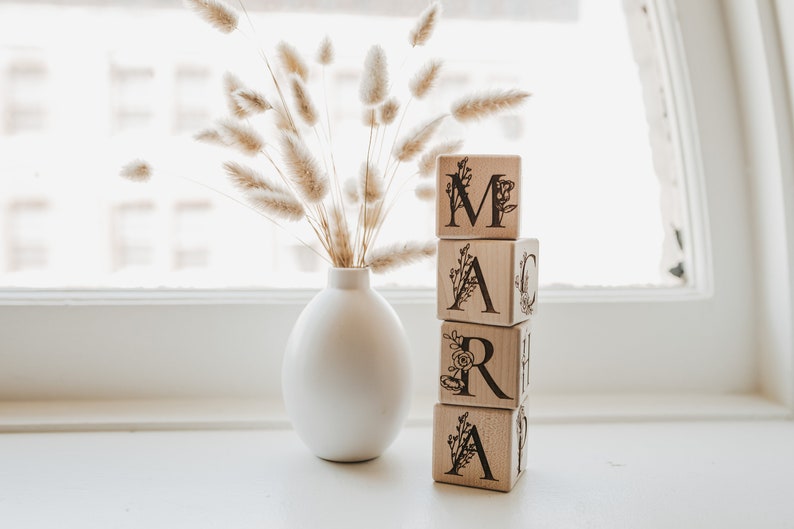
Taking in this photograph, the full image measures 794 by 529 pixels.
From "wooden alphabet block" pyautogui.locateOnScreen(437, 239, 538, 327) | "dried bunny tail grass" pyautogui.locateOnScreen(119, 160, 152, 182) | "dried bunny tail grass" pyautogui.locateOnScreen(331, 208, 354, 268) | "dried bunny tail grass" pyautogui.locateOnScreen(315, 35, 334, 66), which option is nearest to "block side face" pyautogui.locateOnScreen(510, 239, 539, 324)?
"wooden alphabet block" pyautogui.locateOnScreen(437, 239, 538, 327)

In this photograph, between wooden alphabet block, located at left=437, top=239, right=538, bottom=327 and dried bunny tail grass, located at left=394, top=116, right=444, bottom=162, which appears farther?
dried bunny tail grass, located at left=394, top=116, right=444, bottom=162

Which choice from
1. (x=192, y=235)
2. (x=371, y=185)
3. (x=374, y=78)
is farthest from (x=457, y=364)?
(x=192, y=235)

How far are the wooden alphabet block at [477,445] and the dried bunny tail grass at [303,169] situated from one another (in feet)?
0.95

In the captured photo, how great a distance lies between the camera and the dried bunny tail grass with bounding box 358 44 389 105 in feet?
2.81

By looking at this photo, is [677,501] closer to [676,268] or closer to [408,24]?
[676,268]

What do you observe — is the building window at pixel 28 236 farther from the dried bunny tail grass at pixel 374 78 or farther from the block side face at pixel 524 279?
the block side face at pixel 524 279

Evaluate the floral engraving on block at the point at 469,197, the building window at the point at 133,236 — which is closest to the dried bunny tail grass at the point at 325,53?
the floral engraving on block at the point at 469,197

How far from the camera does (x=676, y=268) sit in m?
1.24

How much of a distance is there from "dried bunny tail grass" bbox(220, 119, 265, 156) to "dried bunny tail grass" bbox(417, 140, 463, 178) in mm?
205

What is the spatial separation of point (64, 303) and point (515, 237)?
706 mm

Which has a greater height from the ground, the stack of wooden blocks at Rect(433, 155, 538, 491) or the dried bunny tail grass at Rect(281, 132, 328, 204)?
the dried bunny tail grass at Rect(281, 132, 328, 204)

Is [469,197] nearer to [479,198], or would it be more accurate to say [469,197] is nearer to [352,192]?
[479,198]

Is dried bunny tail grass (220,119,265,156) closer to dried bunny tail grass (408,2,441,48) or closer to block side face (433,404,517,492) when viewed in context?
dried bunny tail grass (408,2,441,48)

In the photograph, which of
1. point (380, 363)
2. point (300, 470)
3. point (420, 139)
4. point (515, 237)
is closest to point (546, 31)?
point (420, 139)
